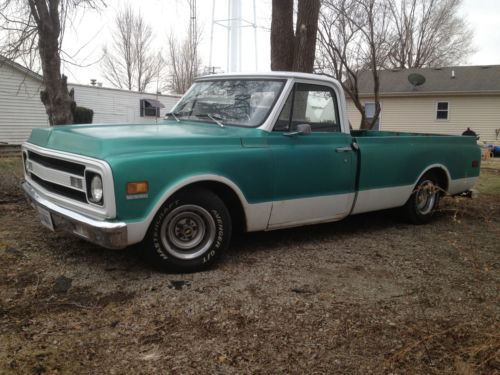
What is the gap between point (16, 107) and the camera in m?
21.0

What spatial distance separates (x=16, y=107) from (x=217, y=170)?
19760 mm

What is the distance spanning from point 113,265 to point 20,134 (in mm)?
19416

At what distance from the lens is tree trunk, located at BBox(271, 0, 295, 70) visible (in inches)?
353

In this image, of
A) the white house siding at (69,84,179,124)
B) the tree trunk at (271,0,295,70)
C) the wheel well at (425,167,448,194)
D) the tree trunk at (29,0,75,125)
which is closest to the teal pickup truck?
the wheel well at (425,167,448,194)

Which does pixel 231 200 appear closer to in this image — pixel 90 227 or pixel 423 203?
pixel 90 227

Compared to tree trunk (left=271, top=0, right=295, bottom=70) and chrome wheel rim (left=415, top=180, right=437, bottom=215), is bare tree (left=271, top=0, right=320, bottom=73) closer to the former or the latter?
tree trunk (left=271, top=0, right=295, bottom=70)

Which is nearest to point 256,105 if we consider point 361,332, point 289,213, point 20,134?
point 289,213

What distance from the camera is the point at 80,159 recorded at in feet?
12.4

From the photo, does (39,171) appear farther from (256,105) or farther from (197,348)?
(197,348)

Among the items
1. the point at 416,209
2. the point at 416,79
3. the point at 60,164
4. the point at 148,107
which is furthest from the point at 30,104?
the point at 416,79

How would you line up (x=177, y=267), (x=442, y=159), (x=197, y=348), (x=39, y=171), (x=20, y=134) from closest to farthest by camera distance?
(x=197, y=348) → (x=177, y=267) → (x=39, y=171) → (x=442, y=159) → (x=20, y=134)

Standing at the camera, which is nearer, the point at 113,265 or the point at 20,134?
the point at 113,265

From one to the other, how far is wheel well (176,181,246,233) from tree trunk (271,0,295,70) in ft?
16.7

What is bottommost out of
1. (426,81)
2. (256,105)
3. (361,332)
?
(361,332)
